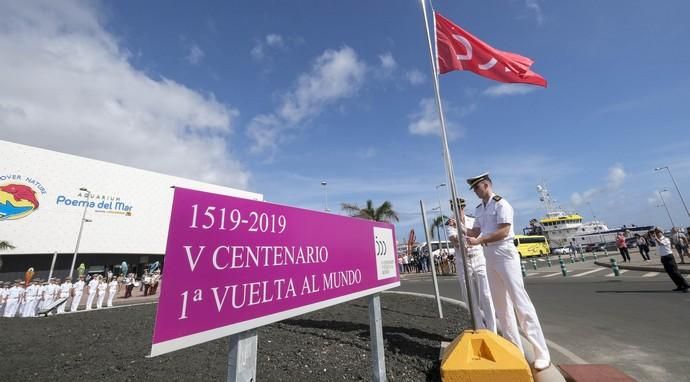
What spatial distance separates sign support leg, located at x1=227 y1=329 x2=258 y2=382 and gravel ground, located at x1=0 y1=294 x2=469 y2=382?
5.38ft

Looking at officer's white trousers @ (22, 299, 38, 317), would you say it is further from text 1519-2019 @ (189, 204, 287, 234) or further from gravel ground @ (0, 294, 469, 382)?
text 1519-2019 @ (189, 204, 287, 234)

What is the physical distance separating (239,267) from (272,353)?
2.95m

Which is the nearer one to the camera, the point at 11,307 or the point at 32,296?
the point at 11,307

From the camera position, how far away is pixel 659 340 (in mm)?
3861

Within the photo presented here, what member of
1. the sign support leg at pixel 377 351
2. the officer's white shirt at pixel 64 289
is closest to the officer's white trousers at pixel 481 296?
the sign support leg at pixel 377 351

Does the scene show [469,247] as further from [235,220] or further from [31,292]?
[31,292]

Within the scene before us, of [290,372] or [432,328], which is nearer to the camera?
[290,372]

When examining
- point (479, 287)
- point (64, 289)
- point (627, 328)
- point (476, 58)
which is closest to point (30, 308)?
point (64, 289)

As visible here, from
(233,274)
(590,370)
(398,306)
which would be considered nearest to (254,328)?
(233,274)

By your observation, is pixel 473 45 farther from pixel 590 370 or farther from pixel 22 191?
pixel 22 191

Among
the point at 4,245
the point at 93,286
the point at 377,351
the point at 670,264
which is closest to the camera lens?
the point at 377,351

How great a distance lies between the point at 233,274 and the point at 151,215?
36917mm

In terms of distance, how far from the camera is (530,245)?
36250 millimetres

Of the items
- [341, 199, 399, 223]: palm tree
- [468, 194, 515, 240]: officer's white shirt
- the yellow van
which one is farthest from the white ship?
[468, 194, 515, 240]: officer's white shirt
